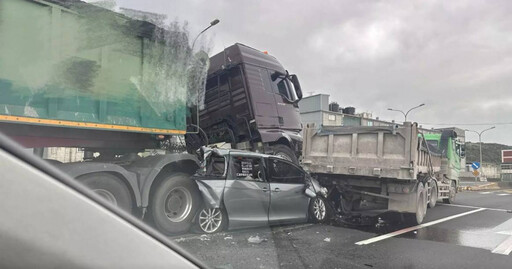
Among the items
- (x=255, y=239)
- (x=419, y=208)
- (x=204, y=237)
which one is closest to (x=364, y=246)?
(x=255, y=239)

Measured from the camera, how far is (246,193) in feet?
20.5

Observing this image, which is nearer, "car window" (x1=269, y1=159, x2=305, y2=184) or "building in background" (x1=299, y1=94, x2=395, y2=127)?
"car window" (x1=269, y1=159, x2=305, y2=184)

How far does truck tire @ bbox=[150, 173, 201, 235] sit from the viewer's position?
520cm

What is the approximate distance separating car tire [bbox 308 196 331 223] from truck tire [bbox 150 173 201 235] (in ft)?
9.12

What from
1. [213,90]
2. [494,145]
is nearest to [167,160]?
[213,90]

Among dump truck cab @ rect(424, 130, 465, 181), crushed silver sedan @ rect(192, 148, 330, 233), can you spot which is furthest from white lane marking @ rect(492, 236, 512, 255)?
dump truck cab @ rect(424, 130, 465, 181)

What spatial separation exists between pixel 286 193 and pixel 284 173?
1.30 ft

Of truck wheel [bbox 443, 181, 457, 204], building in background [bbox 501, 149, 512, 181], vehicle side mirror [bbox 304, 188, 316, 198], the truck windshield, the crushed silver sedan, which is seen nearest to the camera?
the crushed silver sedan

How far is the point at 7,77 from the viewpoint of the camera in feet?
11.3

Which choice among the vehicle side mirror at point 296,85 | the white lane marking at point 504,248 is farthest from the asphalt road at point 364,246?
the vehicle side mirror at point 296,85

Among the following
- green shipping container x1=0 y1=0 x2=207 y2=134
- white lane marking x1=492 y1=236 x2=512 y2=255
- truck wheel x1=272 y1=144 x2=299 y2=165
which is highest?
green shipping container x1=0 y1=0 x2=207 y2=134

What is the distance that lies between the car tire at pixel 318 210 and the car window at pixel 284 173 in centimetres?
62

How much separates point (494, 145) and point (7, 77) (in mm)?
72158

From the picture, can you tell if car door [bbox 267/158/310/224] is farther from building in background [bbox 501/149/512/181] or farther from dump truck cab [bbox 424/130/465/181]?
building in background [bbox 501/149/512/181]
